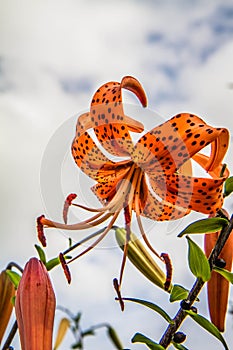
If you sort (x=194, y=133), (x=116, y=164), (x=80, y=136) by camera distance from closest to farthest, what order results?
(x=194, y=133)
(x=80, y=136)
(x=116, y=164)

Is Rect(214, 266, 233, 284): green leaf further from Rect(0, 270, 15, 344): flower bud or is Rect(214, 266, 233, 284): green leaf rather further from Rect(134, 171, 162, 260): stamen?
Rect(0, 270, 15, 344): flower bud

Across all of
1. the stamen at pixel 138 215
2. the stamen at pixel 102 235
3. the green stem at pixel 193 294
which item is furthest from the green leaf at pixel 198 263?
the stamen at pixel 102 235

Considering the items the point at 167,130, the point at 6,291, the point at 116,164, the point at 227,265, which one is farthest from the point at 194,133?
Result: the point at 6,291

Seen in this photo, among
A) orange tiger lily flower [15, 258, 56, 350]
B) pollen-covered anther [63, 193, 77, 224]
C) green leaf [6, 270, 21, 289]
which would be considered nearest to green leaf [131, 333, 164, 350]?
orange tiger lily flower [15, 258, 56, 350]

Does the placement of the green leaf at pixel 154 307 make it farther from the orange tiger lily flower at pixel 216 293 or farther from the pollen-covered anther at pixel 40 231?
the pollen-covered anther at pixel 40 231

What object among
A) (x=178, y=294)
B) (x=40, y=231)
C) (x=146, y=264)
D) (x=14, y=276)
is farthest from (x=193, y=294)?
(x=14, y=276)

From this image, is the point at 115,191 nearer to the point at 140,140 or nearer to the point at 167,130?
the point at 140,140
